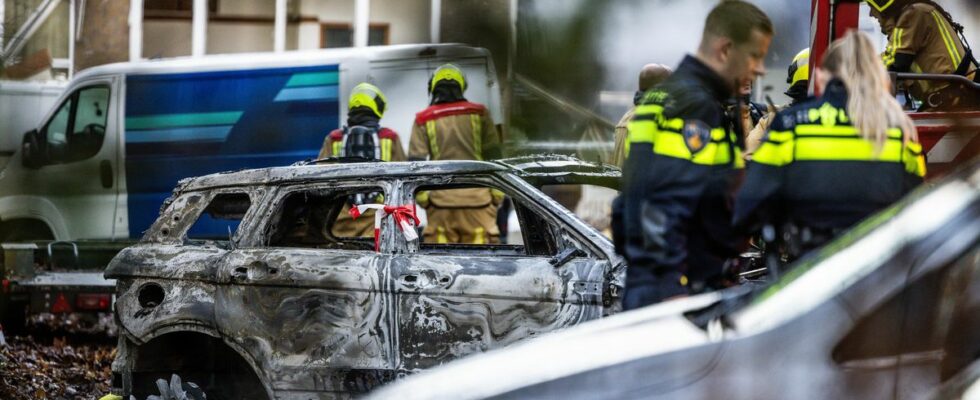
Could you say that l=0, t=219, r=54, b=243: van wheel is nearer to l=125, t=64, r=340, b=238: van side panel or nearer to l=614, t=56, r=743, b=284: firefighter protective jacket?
l=125, t=64, r=340, b=238: van side panel

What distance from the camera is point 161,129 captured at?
9.95m

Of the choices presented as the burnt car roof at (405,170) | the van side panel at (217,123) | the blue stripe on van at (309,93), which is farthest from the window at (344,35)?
the burnt car roof at (405,170)

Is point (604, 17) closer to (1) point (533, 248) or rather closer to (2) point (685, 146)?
(1) point (533, 248)

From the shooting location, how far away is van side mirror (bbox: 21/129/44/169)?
9.86 meters

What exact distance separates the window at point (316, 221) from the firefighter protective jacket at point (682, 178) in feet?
6.95

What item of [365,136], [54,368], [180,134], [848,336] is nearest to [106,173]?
[180,134]

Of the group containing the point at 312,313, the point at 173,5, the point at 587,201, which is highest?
the point at 173,5

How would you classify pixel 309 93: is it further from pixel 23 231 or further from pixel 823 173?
pixel 823 173

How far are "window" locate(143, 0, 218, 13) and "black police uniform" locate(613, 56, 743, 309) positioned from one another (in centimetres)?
628

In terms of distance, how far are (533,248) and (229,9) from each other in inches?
172

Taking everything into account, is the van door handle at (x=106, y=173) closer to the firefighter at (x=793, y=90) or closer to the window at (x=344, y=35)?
the window at (x=344, y=35)

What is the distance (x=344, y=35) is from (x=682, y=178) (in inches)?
243

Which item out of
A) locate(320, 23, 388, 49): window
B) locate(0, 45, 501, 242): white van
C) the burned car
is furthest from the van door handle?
the burned car

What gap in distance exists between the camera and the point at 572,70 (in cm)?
788
